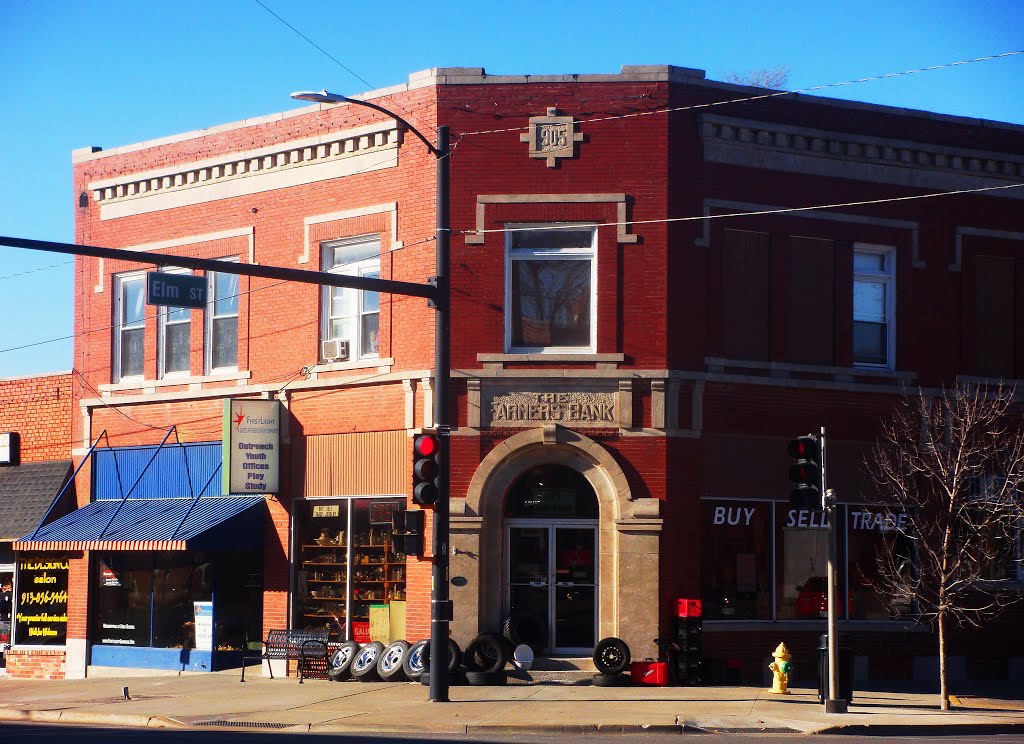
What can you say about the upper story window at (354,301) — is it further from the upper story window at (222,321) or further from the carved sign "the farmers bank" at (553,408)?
the carved sign "the farmers bank" at (553,408)

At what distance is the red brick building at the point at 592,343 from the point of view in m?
20.7

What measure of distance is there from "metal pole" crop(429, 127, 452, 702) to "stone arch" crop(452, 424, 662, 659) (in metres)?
1.80

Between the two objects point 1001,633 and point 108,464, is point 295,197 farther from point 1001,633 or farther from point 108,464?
point 1001,633

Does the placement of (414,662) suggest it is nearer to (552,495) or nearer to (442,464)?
(552,495)

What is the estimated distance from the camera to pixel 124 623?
78.7ft

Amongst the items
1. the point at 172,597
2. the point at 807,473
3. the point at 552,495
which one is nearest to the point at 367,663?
the point at 552,495

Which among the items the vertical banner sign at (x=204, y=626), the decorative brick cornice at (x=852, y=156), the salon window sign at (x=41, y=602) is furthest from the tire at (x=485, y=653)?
the salon window sign at (x=41, y=602)

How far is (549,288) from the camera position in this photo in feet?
69.7

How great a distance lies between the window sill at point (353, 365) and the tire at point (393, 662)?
4483mm

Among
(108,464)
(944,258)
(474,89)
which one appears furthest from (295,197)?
(944,258)

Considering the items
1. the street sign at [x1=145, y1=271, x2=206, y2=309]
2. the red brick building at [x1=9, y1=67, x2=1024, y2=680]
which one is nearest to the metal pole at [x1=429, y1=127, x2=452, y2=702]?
the red brick building at [x1=9, y1=67, x2=1024, y2=680]

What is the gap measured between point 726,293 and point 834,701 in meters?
7.07

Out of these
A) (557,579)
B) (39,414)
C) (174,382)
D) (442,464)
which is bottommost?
(557,579)

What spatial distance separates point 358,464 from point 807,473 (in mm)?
7974
